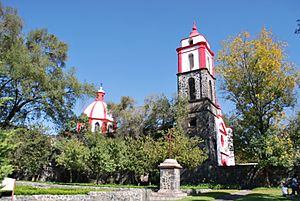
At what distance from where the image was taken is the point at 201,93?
2884 cm

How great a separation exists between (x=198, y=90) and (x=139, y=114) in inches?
279

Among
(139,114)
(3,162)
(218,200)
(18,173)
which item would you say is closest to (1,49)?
(18,173)

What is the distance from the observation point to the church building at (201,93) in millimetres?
27375

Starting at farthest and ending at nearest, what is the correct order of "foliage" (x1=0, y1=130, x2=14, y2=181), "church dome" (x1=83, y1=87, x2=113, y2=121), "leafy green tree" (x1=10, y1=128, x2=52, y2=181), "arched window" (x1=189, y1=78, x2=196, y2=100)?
"church dome" (x1=83, y1=87, x2=113, y2=121) < "arched window" (x1=189, y1=78, x2=196, y2=100) < "leafy green tree" (x1=10, y1=128, x2=52, y2=181) < "foliage" (x1=0, y1=130, x2=14, y2=181)

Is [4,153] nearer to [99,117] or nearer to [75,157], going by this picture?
[75,157]

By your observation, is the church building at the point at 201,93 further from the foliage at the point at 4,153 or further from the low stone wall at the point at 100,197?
the foliage at the point at 4,153

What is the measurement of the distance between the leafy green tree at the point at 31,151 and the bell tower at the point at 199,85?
14.4m

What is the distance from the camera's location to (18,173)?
2695 centimetres

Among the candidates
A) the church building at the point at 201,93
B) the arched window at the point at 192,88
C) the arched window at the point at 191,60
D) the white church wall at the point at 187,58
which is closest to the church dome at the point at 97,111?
the arched window at the point at 192,88

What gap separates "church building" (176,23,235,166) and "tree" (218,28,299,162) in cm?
485

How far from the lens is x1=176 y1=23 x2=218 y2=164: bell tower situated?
27500 mm

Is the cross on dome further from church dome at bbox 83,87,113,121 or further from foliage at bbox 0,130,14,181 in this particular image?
foliage at bbox 0,130,14,181

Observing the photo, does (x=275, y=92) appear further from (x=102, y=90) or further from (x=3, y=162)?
(x=102, y=90)

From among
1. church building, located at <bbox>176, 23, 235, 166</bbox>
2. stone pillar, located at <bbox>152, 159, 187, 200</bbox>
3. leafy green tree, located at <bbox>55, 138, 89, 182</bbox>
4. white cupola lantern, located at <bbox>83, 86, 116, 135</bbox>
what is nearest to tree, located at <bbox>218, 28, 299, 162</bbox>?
church building, located at <bbox>176, 23, 235, 166</bbox>
